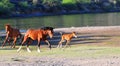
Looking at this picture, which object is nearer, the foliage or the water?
the water

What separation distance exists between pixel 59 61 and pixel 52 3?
6631 inches

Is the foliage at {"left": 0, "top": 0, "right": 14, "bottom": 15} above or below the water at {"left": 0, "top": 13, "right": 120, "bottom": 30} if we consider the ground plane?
below

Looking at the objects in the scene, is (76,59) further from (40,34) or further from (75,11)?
(75,11)

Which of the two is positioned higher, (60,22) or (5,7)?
(60,22)

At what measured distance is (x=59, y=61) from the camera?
2086 centimetres

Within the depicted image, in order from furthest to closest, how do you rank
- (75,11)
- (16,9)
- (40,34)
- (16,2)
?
(75,11), (16,2), (16,9), (40,34)

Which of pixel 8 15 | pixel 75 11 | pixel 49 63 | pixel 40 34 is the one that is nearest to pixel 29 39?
pixel 40 34

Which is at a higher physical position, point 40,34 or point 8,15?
point 40,34

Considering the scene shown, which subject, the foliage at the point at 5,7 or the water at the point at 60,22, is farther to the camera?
the foliage at the point at 5,7

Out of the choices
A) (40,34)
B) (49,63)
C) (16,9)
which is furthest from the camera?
(16,9)

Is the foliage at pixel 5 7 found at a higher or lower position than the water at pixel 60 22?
lower

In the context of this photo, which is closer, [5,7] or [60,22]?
[60,22]

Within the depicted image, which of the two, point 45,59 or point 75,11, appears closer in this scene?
point 45,59

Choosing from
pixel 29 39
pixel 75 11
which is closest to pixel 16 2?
pixel 75 11
